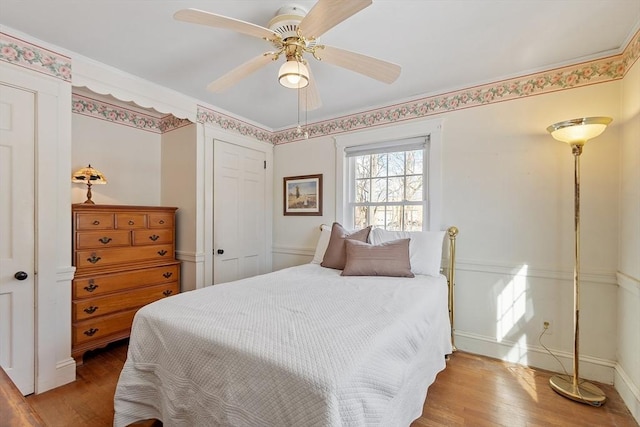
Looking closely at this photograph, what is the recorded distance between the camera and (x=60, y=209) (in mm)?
2137

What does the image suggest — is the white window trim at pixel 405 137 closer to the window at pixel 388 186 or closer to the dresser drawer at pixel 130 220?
the window at pixel 388 186

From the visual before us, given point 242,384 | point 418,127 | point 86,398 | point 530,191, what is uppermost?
point 418,127

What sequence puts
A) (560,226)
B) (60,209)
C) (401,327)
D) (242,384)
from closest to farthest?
(242,384), (401,327), (60,209), (560,226)

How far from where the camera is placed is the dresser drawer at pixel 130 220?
8.81 ft

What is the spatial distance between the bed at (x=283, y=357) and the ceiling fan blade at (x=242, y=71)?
1.36m

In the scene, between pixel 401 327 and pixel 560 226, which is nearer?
pixel 401 327

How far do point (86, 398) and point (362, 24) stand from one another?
121 inches

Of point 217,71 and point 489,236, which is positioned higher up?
point 217,71

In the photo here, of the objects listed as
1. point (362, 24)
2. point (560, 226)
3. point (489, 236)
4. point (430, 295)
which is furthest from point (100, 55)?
point (560, 226)

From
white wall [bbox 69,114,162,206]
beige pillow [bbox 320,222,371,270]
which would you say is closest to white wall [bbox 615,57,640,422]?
beige pillow [bbox 320,222,371,270]

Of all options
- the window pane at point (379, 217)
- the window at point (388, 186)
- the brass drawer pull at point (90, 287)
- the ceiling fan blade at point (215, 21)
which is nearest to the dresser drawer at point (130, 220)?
the brass drawer pull at point (90, 287)

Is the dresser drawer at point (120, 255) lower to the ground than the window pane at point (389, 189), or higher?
lower

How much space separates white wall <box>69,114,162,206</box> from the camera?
2900 millimetres

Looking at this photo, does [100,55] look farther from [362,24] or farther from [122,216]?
[362,24]
